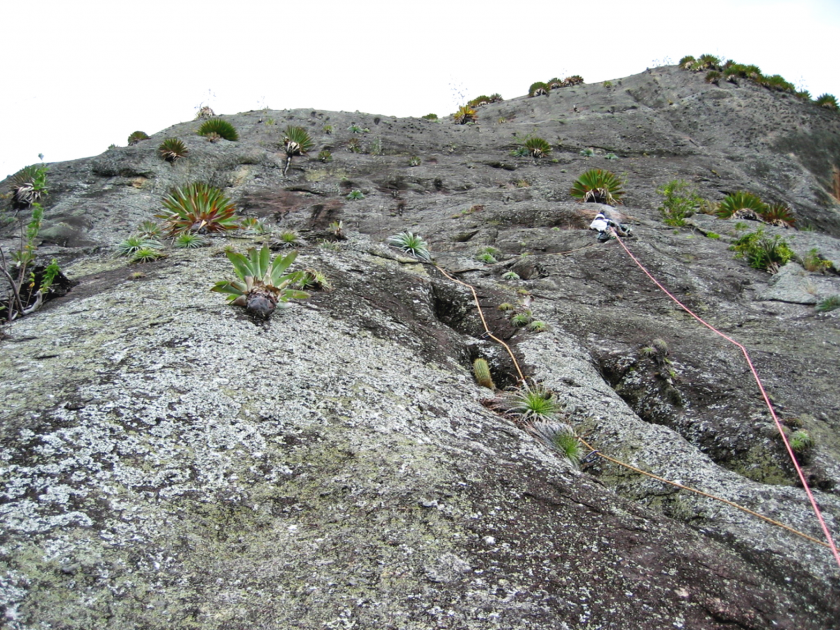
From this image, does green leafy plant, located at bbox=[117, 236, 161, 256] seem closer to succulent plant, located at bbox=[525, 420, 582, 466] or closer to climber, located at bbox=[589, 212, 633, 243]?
succulent plant, located at bbox=[525, 420, 582, 466]

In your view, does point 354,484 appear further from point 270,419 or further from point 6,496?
point 6,496

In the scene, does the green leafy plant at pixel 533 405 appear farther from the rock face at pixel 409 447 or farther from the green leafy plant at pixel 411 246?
the green leafy plant at pixel 411 246

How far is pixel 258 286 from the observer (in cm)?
603

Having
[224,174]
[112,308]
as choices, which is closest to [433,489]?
[112,308]

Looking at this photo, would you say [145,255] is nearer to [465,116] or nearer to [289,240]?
[289,240]

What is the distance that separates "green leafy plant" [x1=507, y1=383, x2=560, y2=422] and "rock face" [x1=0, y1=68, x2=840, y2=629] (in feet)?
0.67

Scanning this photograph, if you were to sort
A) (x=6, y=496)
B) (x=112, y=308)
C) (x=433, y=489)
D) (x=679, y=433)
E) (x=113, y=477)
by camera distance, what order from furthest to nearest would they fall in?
(x=112, y=308), (x=679, y=433), (x=433, y=489), (x=113, y=477), (x=6, y=496)

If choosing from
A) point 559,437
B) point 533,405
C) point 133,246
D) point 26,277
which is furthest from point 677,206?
point 26,277

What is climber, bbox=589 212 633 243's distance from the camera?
1080 centimetres

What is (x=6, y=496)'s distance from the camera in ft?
9.72

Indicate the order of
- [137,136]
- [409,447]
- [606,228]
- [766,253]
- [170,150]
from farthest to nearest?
[137,136] < [170,150] < [606,228] < [766,253] < [409,447]

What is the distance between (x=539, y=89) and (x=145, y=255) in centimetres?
2300

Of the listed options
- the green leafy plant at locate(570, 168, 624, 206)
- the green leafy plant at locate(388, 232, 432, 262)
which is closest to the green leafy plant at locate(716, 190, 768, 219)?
the green leafy plant at locate(570, 168, 624, 206)

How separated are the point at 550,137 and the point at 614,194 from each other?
257 inches
